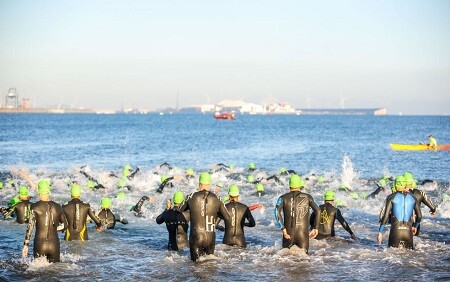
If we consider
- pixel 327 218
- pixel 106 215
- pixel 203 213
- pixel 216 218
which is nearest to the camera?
pixel 203 213

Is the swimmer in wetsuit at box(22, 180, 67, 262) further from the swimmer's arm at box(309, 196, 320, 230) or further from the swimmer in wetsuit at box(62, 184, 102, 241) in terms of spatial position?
the swimmer's arm at box(309, 196, 320, 230)

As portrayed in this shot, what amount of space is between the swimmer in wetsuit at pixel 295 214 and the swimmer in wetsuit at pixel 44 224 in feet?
15.1

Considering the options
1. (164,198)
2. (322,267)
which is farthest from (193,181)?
(322,267)

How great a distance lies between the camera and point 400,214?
13461mm

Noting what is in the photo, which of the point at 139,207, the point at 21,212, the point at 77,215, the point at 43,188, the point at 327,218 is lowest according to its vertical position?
the point at 139,207

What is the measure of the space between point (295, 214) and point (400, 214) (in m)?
2.45

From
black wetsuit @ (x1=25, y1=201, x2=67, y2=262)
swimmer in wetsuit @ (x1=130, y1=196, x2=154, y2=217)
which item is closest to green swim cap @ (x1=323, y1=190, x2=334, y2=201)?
swimmer in wetsuit @ (x1=130, y1=196, x2=154, y2=217)

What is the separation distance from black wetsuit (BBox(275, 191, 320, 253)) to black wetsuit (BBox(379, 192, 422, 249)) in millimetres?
1719

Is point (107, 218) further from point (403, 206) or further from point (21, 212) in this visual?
point (403, 206)

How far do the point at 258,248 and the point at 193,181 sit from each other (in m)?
17.2

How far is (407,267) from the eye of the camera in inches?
514

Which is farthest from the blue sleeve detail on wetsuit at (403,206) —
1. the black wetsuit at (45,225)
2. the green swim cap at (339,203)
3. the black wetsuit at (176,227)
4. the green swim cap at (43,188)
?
the green swim cap at (339,203)

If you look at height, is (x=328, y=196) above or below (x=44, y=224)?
above

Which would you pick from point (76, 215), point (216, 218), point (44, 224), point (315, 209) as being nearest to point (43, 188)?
point (44, 224)
